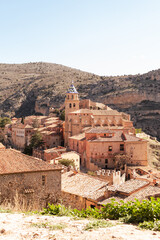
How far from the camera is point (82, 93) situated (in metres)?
88.0

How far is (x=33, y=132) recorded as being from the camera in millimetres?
54625

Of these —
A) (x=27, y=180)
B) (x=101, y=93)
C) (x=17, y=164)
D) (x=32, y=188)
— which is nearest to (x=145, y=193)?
(x=32, y=188)

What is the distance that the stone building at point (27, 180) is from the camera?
1320 centimetres

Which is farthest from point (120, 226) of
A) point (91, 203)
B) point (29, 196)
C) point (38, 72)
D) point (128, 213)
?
point (38, 72)

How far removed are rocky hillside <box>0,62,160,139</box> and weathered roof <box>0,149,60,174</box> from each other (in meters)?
61.3

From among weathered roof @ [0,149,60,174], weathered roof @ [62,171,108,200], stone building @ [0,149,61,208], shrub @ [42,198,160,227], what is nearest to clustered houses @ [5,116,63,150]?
weathered roof @ [62,171,108,200]

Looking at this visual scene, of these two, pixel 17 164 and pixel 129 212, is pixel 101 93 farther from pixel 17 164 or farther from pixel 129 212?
pixel 129 212

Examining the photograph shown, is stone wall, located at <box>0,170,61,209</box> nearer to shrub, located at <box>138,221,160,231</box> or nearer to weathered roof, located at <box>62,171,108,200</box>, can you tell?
weathered roof, located at <box>62,171,108,200</box>

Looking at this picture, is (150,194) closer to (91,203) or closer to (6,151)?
(91,203)

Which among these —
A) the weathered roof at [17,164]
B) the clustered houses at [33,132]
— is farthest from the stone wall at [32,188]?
the clustered houses at [33,132]

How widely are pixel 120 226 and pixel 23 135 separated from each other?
163ft

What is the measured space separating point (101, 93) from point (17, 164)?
7330 cm

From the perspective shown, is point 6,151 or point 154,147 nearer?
point 6,151

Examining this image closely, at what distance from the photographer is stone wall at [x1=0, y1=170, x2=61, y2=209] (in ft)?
43.1
